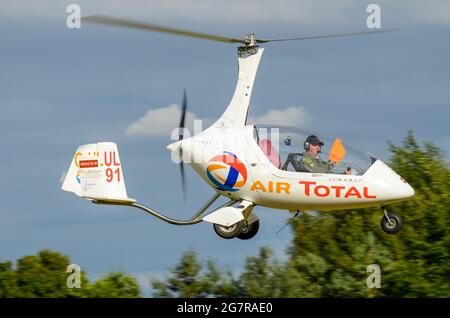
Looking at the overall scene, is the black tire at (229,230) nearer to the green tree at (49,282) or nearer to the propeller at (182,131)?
the propeller at (182,131)

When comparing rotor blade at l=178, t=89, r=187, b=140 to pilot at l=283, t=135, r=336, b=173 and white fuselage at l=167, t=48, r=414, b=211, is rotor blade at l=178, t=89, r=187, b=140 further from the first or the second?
pilot at l=283, t=135, r=336, b=173

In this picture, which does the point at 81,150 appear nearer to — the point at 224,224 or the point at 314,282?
the point at 224,224

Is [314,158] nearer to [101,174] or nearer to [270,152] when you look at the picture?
[270,152]

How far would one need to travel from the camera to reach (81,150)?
93.1ft

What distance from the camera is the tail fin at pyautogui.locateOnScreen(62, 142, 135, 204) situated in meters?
28.1

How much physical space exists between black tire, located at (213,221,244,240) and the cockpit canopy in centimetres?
161

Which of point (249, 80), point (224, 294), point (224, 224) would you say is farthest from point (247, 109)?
point (224, 294)

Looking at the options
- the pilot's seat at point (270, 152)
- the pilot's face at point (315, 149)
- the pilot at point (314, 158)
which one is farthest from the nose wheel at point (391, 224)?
the pilot's seat at point (270, 152)

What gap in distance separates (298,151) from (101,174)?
450 cm

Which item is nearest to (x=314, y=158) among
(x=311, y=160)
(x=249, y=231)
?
(x=311, y=160)

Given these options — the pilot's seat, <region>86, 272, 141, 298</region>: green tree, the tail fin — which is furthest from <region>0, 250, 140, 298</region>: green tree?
the pilot's seat

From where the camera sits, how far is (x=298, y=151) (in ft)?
87.5
